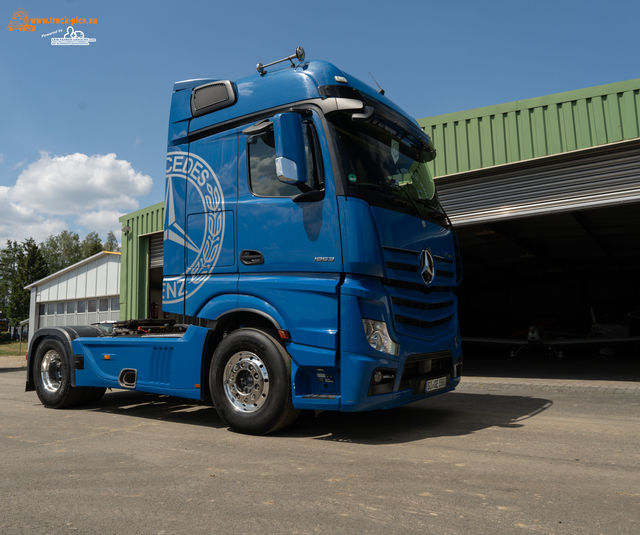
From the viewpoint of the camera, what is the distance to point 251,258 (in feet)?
17.1

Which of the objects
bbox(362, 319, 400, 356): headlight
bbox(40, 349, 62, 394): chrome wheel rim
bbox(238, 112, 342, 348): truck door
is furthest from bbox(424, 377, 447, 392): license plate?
bbox(40, 349, 62, 394): chrome wheel rim

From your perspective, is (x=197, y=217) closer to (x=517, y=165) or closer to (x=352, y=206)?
(x=352, y=206)

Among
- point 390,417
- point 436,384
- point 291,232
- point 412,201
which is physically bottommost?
point 390,417

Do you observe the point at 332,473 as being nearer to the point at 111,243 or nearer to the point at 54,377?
the point at 54,377

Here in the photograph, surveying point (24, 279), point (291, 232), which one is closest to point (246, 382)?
point (291, 232)

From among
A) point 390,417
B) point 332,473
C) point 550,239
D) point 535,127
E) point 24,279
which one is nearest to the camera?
point 332,473

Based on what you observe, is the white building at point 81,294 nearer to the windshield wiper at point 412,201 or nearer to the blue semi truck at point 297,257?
the blue semi truck at point 297,257

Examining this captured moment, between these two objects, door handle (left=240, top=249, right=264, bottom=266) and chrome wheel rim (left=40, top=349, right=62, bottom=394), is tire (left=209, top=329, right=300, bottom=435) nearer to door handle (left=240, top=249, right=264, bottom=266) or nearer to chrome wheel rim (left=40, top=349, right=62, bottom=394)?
door handle (left=240, top=249, right=264, bottom=266)

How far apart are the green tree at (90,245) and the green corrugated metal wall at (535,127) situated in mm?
72044

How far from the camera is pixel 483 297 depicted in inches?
1172

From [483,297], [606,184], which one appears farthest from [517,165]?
[483,297]

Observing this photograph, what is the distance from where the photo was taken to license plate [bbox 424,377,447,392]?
524cm

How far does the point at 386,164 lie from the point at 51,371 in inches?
220

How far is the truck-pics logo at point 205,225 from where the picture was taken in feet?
18.2
